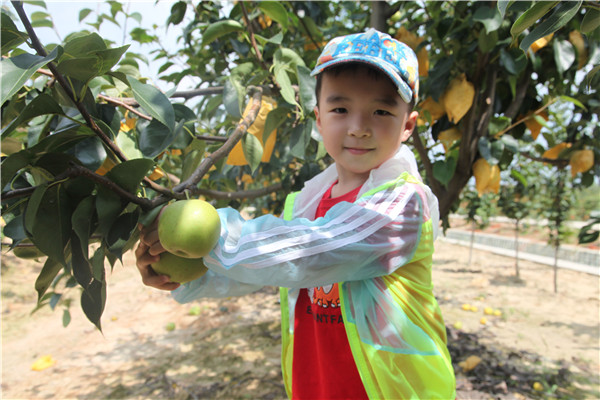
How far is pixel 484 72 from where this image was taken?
1680 millimetres

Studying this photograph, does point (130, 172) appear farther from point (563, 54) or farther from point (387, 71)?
point (563, 54)

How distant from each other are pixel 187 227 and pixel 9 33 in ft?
1.31

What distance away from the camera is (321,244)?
0.69 m

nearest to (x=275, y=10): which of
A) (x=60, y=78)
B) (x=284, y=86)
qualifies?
(x=284, y=86)

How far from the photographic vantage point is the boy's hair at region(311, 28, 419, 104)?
793 mm

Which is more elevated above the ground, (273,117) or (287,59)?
(287,59)

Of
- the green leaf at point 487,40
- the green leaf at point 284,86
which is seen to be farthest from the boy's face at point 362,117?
the green leaf at point 487,40

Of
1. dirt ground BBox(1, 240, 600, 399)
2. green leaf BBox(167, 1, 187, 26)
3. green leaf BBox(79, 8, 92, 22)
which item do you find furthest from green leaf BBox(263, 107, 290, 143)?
dirt ground BBox(1, 240, 600, 399)

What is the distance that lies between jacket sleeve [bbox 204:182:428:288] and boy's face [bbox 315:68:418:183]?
0.13 metres

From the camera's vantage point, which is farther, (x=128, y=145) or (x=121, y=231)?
(x=128, y=145)

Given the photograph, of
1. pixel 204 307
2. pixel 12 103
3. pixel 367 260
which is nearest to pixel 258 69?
pixel 12 103

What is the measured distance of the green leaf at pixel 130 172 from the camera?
0.57m

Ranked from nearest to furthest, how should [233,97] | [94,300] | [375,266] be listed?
[94,300]
[375,266]
[233,97]

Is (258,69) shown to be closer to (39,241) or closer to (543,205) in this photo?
(39,241)
